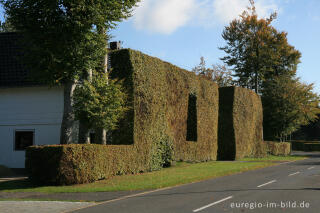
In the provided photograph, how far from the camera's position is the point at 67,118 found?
54.2 ft

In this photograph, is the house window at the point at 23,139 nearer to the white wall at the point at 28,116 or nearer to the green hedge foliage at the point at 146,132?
the white wall at the point at 28,116

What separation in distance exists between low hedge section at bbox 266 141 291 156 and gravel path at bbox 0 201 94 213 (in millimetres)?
32670

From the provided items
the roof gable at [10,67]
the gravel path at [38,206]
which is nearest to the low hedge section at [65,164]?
the gravel path at [38,206]

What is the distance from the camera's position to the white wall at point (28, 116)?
71.0 feet

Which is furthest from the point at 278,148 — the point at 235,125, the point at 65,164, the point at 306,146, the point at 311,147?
the point at 65,164

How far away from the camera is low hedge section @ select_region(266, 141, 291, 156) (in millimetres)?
39531

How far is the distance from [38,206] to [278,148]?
121 ft

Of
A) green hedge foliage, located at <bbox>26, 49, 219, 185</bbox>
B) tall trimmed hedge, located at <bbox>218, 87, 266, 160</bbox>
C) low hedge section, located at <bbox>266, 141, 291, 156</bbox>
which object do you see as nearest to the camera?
green hedge foliage, located at <bbox>26, 49, 219, 185</bbox>

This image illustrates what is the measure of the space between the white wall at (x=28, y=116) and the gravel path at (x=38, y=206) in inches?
456

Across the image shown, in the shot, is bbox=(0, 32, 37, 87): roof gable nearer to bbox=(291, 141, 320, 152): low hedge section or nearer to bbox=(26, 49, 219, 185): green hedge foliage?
bbox=(26, 49, 219, 185): green hedge foliage

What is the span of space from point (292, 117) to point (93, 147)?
126ft

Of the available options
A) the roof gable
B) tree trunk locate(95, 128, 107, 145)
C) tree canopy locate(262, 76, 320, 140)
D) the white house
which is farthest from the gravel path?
tree canopy locate(262, 76, 320, 140)

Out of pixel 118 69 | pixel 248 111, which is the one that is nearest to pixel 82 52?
pixel 118 69

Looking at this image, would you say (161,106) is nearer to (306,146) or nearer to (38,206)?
(38,206)
